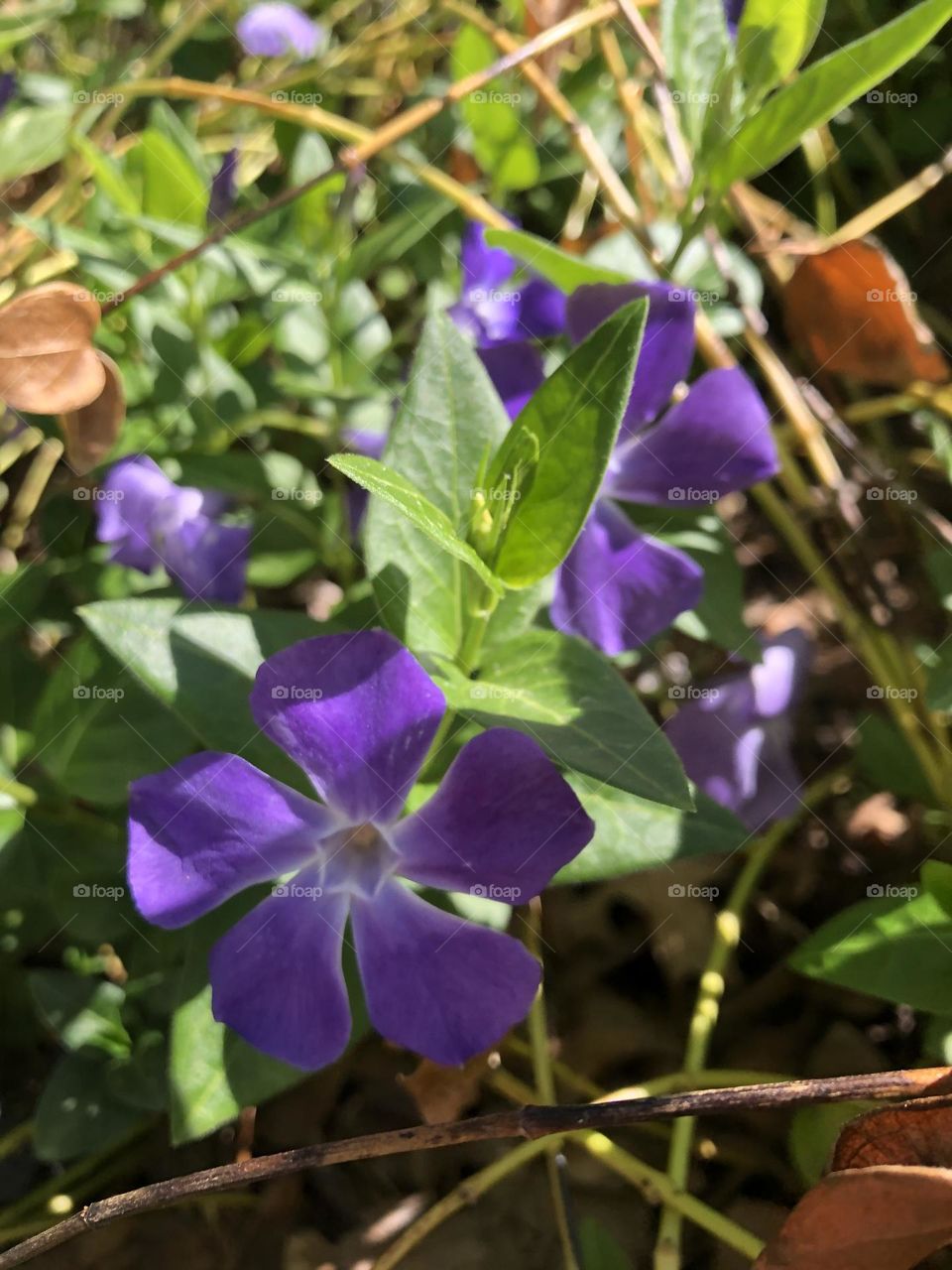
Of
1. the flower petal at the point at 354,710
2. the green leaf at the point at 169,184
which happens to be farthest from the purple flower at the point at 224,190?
the flower petal at the point at 354,710

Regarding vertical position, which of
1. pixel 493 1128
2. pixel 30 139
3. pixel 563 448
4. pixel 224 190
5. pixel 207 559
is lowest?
pixel 493 1128

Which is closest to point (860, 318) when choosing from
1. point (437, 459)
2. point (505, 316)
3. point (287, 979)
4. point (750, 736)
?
point (505, 316)

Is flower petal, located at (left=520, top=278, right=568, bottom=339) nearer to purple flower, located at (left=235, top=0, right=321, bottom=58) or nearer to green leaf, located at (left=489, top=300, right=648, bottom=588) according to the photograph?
green leaf, located at (left=489, top=300, right=648, bottom=588)

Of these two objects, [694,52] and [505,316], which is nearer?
[694,52]

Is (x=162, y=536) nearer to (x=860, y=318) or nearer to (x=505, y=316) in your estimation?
(x=505, y=316)

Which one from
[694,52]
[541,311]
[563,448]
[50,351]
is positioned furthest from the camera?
[541,311]

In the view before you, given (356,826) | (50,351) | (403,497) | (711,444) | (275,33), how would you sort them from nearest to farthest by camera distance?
(403,497), (356,826), (50,351), (711,444), (275,33)

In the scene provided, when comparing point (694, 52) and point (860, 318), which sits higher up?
point (694, 52)
